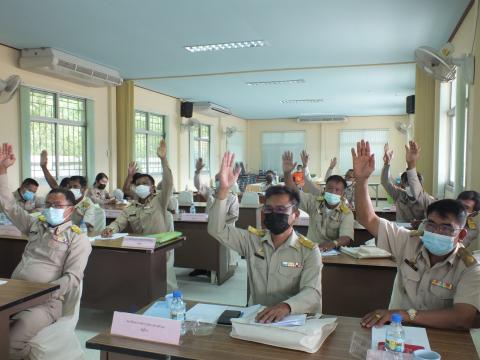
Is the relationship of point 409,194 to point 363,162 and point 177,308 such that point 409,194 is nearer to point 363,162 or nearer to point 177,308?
point 363,162

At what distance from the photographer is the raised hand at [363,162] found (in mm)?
1943

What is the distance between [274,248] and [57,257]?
1.38 metres

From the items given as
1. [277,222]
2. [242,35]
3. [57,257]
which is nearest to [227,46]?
[242,35]

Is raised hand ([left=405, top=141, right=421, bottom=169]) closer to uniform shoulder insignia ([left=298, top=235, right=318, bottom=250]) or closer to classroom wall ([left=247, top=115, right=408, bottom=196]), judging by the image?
uniform shoulder insignia ([left=298, top=235, right=318, bottom=250])

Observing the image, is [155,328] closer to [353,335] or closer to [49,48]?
[353,335]

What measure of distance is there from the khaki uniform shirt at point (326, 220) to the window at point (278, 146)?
12.0 metres

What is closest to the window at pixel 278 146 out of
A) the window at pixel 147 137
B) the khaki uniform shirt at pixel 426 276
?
the window at pixel 147 137

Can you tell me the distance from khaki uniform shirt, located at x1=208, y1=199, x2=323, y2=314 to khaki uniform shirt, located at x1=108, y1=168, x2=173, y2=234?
185cm

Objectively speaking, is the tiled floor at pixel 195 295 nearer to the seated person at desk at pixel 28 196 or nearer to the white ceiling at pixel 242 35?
the seated person at desk at pixel 28 196

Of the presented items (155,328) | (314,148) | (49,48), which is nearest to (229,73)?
(49,48)

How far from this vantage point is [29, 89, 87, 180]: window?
6469 millimetres

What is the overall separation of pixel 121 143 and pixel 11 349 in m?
6.27

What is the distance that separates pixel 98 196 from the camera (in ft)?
21.9

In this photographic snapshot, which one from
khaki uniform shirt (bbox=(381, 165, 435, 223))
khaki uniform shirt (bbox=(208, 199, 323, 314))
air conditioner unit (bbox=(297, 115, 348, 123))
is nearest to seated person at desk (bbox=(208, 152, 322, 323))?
khaki uniform shirt (bbox=(208, 199, 323, 314))
